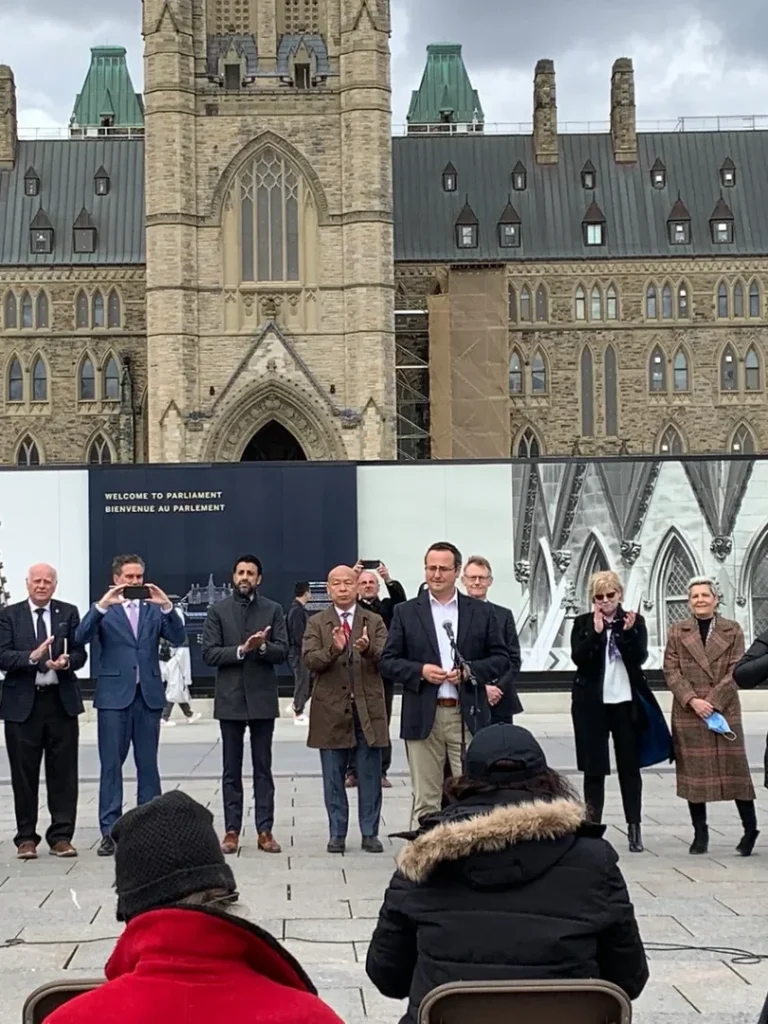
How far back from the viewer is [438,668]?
877 cm

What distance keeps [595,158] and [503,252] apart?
223 inches

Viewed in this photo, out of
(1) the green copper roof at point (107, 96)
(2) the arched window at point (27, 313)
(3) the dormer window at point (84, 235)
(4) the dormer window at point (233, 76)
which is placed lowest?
(2) the arched window at point (27, 313)

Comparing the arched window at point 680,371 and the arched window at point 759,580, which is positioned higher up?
the arched window at point 680,371

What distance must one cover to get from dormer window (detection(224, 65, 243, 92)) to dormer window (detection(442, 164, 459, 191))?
44.7 feet

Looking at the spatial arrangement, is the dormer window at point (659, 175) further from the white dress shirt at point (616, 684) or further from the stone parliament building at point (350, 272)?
the white dress shirt at point (616, 684)

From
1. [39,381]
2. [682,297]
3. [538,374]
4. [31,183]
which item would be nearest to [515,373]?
[538,374]

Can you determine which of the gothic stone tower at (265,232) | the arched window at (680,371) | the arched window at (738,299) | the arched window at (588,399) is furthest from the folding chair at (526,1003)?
the arched window at (738,299)

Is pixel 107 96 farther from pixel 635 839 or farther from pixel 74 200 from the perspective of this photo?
pixel 635 839

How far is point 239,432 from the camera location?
47.4 meters

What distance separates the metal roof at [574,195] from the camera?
5869cm

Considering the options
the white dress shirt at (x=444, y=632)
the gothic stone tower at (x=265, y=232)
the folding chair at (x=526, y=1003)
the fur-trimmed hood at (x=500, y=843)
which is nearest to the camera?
the folding chair at (x=526, y=1003)

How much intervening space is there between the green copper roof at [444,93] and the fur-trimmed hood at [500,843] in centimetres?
8260

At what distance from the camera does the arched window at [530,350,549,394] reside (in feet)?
189

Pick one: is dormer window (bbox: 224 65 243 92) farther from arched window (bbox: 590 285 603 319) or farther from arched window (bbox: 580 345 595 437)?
arched window (bbox: 580 345 595 437)
